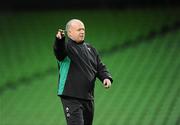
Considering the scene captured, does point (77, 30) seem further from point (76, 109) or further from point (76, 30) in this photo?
point (76, 109)

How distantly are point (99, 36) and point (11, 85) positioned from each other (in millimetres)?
2075

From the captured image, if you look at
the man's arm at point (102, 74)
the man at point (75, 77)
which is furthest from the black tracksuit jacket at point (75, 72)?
the man's arm at point (102, 74)

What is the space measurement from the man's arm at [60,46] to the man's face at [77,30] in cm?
17

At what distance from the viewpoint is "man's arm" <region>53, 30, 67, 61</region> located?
4.14 meters

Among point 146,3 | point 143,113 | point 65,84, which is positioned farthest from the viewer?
point 146,3

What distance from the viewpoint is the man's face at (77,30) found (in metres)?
4.34

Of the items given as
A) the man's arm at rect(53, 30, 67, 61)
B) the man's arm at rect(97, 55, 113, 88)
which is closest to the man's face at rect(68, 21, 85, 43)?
the man's arm at rect(53, 30, 67, 61)

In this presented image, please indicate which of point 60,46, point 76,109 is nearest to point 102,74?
point 76,109

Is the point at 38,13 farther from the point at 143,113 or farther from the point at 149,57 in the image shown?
the point at 143,113

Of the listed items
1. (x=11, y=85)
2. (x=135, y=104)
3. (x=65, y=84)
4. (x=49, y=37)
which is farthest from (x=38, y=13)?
(x=65, y=84)

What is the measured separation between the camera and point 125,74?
342 inches

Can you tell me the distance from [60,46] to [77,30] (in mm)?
208

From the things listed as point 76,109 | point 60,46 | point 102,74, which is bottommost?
point 76,109

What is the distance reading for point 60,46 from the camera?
4.23m
